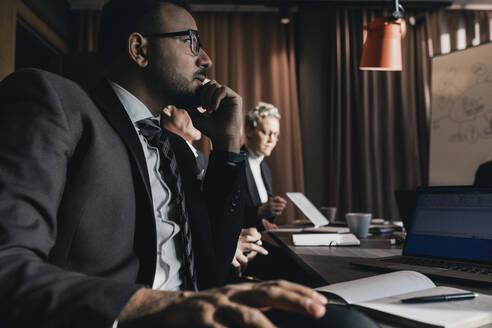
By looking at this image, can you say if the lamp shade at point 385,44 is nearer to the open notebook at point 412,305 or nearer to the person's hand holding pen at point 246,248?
the person's hand holding pen at point 246,248

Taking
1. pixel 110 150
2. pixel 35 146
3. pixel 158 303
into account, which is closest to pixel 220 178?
pixel 110 150

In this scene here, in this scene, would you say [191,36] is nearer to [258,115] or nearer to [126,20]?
[126,20]

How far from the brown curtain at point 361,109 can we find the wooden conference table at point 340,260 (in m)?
2.44

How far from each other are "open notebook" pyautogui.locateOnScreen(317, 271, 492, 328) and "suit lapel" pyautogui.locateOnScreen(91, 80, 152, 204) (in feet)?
1.48

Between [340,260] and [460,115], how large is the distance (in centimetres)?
280

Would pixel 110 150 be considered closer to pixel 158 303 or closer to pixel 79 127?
pixel 79 127

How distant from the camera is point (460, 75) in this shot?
329 cm

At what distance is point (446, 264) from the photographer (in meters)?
0.96

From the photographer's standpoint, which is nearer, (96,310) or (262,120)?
(96,310)

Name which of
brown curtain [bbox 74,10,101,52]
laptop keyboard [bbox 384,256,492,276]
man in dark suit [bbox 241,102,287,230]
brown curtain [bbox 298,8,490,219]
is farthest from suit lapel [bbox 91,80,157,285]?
brown curtain [bbox 74,10,101,52]

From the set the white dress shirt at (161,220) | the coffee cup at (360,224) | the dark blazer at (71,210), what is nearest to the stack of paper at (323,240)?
the coffee cup at (360,224)

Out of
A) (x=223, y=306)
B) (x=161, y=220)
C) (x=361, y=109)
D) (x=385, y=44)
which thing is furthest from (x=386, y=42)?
(x=361, y=109)

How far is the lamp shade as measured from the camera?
196cm

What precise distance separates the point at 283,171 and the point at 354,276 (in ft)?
10.3
